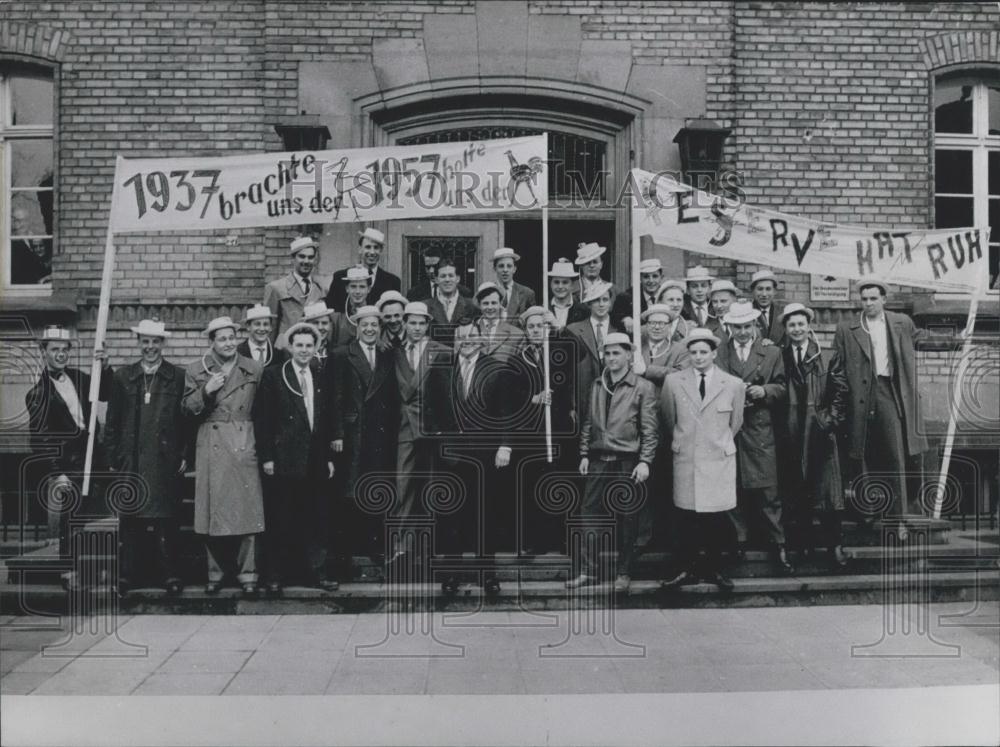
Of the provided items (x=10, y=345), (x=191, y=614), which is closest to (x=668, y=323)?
(x=191, y=614)

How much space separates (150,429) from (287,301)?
1.54 meters

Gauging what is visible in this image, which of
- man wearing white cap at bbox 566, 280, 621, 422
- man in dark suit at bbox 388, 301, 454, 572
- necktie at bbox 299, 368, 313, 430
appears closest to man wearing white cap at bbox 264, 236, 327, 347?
necktie at bbox 299, 368, 313, 430

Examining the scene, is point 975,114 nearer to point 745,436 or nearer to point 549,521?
point 745,436

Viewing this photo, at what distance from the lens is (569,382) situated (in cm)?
744

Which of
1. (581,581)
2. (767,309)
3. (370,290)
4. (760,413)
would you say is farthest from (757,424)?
(370,290)

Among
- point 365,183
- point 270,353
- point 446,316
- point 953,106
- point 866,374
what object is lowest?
point 866,374

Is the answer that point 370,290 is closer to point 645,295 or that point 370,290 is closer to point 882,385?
point 645,295

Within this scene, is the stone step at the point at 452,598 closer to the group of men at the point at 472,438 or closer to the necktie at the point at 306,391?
the group of men at the point at 472,438

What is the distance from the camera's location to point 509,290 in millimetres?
8062

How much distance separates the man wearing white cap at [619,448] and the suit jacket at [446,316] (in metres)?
1.15

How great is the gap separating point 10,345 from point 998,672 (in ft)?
27.1

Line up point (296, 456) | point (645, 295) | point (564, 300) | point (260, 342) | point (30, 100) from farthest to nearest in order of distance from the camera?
point (30, 100)
point (645, 295)
point (564, 300)
point (260, 342)
point (296, 456)

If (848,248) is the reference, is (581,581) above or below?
below

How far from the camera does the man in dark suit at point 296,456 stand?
23.1ft
